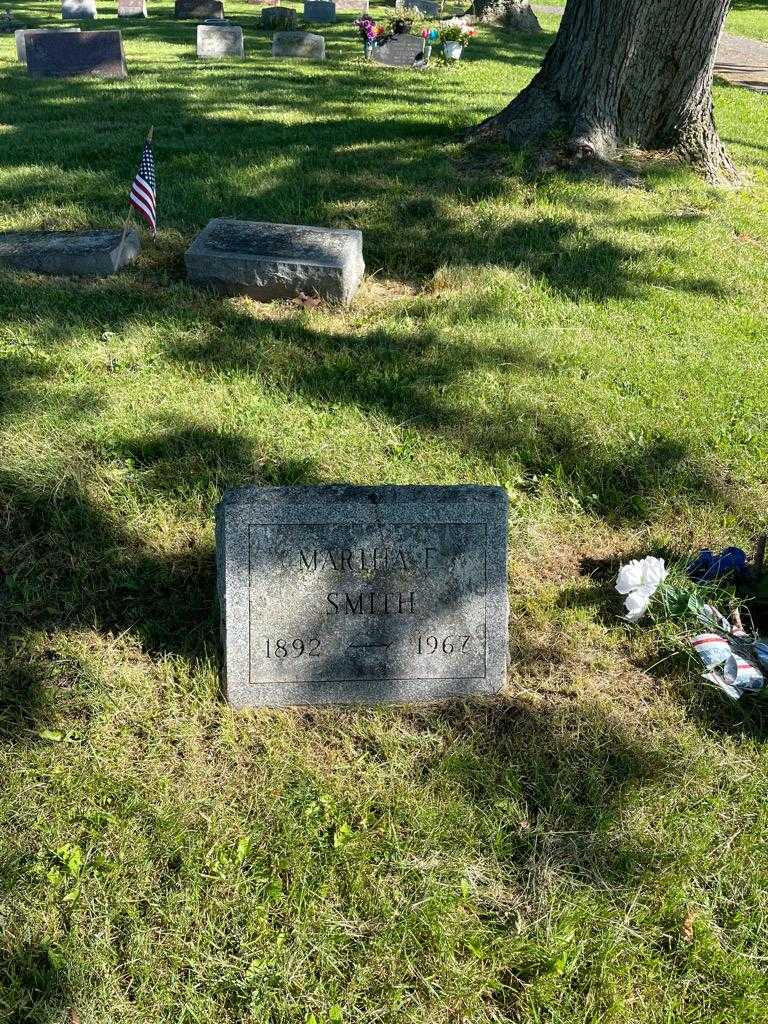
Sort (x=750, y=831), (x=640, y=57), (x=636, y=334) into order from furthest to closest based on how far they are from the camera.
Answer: (x=640, y=57), (x=636, y=334), (x=750, y=831)

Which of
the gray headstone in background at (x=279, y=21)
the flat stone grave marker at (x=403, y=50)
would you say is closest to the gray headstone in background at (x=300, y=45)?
the flat stone grave marker at (x=403, y=50)

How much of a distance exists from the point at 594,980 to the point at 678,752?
83cm

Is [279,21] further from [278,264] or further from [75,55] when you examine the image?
[278,264]

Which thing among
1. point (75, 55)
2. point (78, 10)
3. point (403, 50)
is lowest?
point (78, 10)

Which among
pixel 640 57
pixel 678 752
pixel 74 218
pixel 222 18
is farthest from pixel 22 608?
pixel 222 18

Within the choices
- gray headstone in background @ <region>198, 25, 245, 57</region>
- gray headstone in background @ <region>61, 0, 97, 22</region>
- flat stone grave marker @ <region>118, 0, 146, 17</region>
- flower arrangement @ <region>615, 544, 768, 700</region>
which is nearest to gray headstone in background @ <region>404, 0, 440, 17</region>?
flat stone grave marker @ <region>118, 0, 146, 17</region>

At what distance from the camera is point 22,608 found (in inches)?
125

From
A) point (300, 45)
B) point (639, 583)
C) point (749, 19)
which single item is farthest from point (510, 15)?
point (639, 583)

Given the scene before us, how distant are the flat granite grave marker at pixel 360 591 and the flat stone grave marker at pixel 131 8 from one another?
2413cm

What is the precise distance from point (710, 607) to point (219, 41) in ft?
52.4

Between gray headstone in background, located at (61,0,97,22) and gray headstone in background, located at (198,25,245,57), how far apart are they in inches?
323

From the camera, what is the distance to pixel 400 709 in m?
2.86

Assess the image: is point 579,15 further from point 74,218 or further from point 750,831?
point 750,831

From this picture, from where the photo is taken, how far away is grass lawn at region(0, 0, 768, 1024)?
7.06 ft
